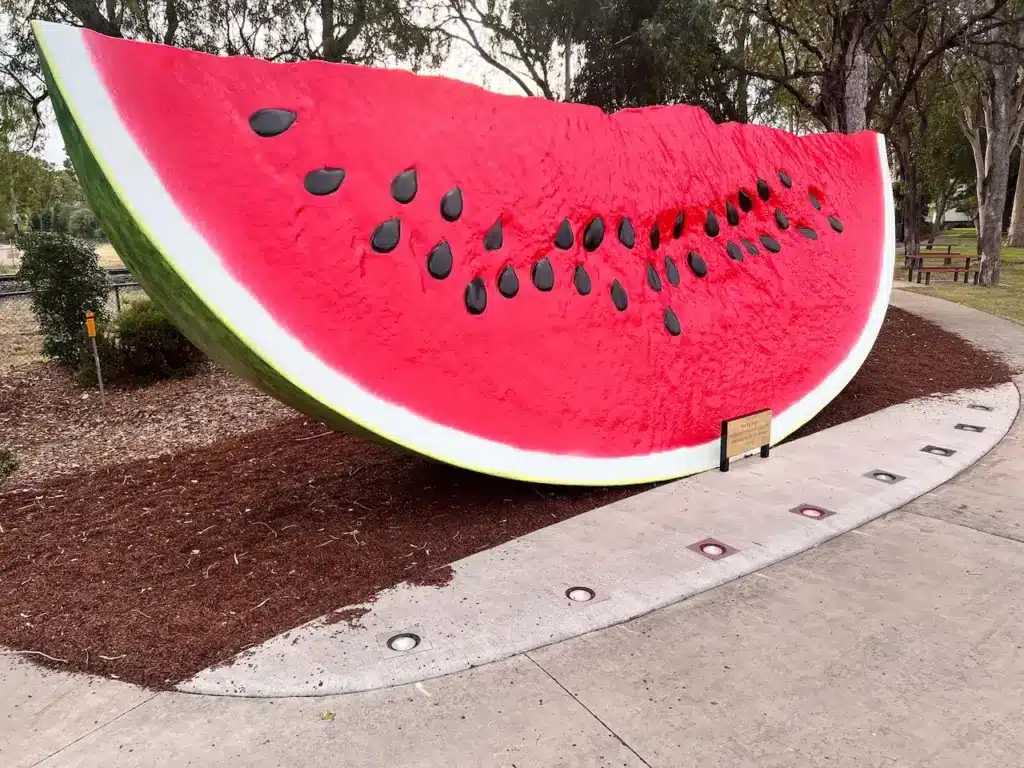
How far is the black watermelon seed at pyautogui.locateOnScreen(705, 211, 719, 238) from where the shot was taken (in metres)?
5.34

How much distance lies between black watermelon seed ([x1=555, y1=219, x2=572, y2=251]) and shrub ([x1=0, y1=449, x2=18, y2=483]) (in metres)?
5.10

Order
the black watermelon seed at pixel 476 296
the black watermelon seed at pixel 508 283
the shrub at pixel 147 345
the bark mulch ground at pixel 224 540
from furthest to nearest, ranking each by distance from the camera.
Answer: the shrub at pixel 147 345, the black watermelon seed at pixel 508 283, the black watermelon seed at pixel 476 296, the bark mulch ground at pixel 224 540

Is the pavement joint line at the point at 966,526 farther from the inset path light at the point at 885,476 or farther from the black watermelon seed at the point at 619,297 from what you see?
the black watermelon seed at the point at 619,297

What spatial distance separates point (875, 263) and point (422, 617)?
5488 millimetres

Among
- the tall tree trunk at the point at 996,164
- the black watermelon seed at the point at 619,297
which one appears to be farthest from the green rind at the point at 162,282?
the tall tree trunk at the point at 996,164

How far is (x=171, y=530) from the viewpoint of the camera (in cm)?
462

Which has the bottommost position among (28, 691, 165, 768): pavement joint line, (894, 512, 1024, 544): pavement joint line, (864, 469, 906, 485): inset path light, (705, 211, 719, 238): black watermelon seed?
(28, 691, 165, 768): pavement joint line

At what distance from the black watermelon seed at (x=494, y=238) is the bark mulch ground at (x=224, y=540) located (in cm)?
172

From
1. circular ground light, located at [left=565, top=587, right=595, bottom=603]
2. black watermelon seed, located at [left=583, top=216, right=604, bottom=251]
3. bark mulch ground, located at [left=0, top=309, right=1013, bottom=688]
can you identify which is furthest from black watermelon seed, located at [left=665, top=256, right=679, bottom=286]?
circular ground light, located at [left=565, top=587, right=595, bottom=603]

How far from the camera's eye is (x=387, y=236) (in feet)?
12.0

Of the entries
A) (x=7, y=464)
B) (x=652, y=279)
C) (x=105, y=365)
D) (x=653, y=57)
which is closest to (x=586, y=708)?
(x=652, y=279)

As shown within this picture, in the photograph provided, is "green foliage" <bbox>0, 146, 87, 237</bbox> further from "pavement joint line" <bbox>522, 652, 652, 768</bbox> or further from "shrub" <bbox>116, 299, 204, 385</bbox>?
"pavement joint line" <bbox>522, 652, 652, 768</bbox>

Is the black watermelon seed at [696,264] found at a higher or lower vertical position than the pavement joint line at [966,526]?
higher

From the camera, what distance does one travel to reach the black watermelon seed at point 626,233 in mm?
4730
